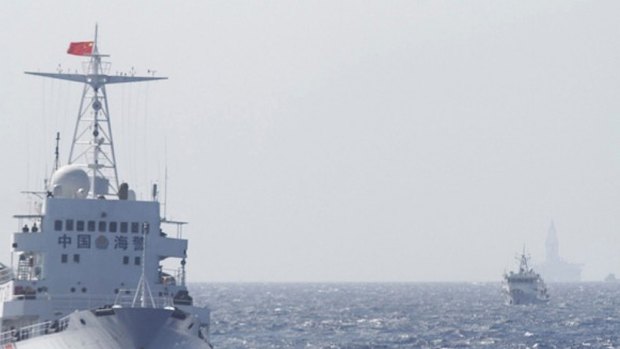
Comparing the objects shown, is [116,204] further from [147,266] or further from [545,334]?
[545,334]

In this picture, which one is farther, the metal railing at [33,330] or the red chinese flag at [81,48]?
the red chinese flag at [81,48]

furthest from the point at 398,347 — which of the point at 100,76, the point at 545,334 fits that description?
the point at 100,76

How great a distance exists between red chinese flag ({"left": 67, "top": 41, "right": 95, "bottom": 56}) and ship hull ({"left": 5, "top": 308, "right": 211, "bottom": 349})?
1702 cm

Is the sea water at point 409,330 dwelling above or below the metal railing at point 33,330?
above

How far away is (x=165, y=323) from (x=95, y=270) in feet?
31.2

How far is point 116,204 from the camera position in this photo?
227 ft

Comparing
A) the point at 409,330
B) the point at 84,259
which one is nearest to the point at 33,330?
the point at 84,259

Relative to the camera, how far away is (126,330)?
A: 59.6 m

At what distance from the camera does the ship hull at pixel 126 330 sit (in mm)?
59688

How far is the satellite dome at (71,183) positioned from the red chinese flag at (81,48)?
571cm

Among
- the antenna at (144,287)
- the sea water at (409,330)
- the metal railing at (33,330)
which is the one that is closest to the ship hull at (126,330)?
the metal railing at (33,330)

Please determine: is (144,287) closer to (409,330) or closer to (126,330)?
(126,330)

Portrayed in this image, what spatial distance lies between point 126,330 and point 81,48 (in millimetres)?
19139

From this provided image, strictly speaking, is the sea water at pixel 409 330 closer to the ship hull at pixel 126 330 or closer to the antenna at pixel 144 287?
the antenna at pixel 144 287
